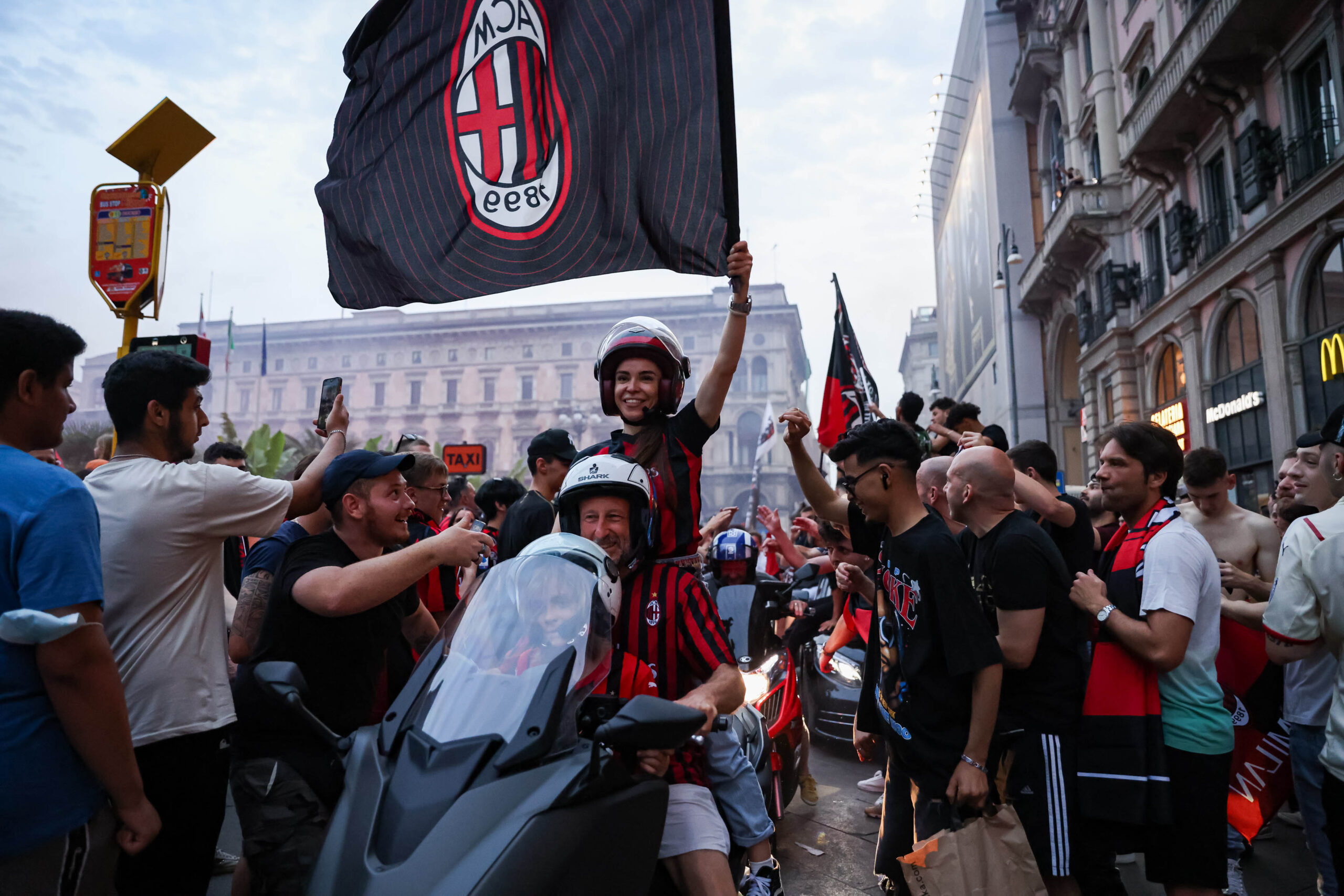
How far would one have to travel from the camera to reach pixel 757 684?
5.22 meters

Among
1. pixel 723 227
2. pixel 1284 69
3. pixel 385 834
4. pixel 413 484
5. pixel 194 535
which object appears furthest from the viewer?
pixel 1284 69

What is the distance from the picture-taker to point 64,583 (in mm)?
2146

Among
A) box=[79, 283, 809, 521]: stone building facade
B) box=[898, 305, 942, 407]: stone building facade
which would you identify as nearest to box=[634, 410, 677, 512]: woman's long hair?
box=[79, 283, 809, 521]: stone building facade

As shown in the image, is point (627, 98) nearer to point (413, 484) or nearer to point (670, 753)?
point (413, 484)

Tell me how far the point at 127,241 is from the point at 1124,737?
7.07 m

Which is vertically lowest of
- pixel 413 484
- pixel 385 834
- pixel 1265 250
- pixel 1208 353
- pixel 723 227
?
pixel 385 834

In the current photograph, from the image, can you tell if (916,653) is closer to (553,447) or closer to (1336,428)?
(1336,428)

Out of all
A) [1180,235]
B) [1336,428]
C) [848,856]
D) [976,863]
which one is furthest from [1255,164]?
[976,863]

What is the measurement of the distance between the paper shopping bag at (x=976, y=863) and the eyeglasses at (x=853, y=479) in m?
1.19

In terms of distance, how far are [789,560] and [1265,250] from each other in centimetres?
1394

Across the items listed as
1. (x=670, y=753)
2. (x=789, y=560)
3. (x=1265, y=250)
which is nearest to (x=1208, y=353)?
(x=1265, y=250)

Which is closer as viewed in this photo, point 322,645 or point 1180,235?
point 322,645

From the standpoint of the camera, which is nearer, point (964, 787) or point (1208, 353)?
point (964, 787)

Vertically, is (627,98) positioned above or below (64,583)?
above
